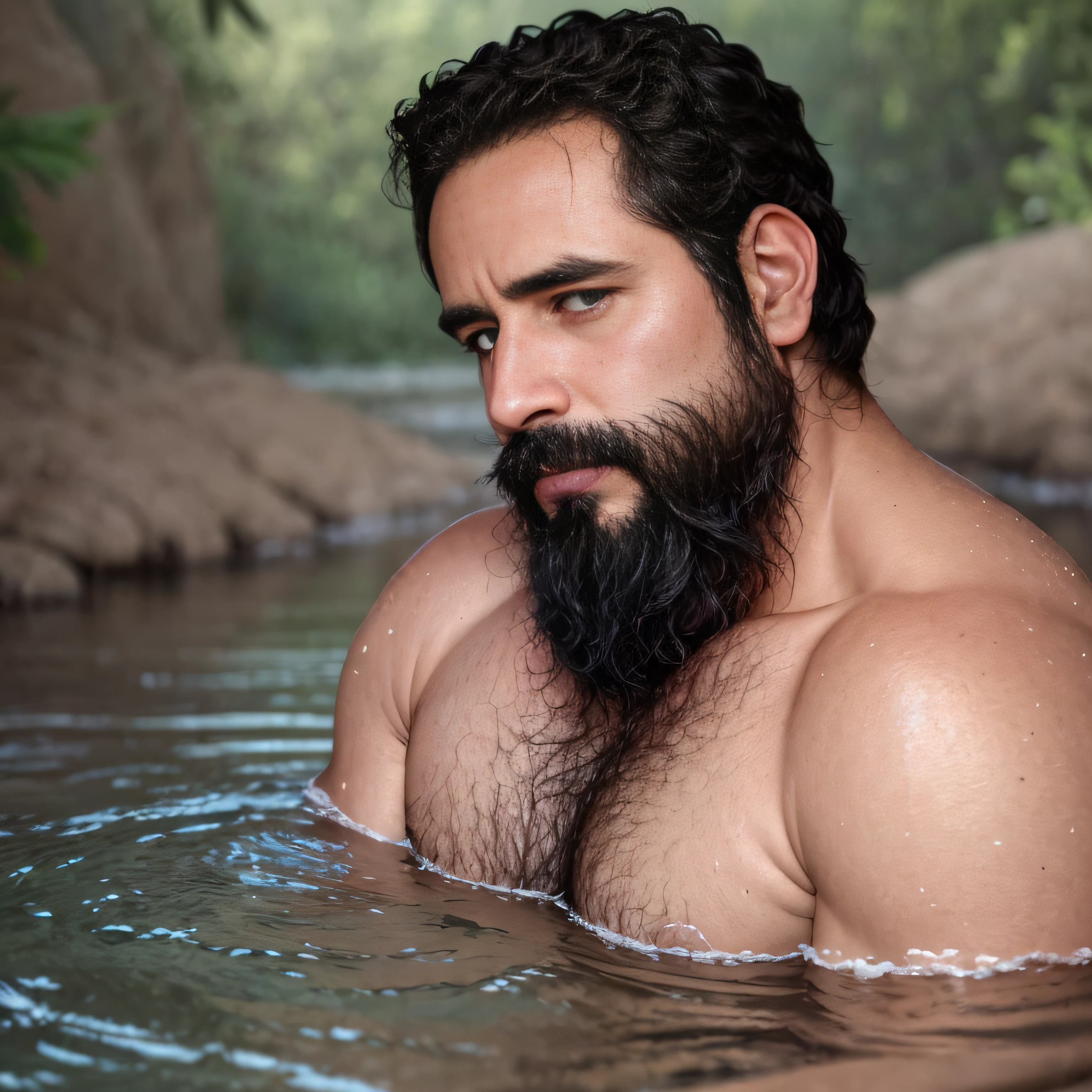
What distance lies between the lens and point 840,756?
4.67ft

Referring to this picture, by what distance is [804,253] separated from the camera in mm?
1760

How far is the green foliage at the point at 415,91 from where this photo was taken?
15461 millimetres

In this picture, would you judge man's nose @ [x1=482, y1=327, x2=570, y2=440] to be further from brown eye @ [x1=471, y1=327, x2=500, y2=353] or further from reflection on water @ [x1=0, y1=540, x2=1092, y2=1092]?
reflection on water @ [x1=0, y1=540, x2=1092, y2=1092]

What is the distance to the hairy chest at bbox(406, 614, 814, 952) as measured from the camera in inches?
60.1

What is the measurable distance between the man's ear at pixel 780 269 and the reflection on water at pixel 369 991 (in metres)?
0.77

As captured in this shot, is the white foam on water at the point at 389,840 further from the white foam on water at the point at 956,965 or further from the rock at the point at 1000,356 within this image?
the rock at the point at 1000,356

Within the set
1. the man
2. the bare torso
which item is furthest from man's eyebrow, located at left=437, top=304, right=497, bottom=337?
the bare torso

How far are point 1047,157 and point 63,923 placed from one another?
15590mm

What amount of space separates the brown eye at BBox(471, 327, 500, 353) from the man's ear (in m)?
0.32

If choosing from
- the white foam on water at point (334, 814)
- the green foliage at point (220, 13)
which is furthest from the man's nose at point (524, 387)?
the green foliage at point (220, 13)

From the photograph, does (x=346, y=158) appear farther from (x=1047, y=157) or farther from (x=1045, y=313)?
(x=1045, y=313)

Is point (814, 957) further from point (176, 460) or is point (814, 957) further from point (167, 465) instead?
point (176, 460)

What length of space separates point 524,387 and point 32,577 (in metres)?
3.91

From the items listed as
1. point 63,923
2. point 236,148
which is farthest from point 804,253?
point 236,148
